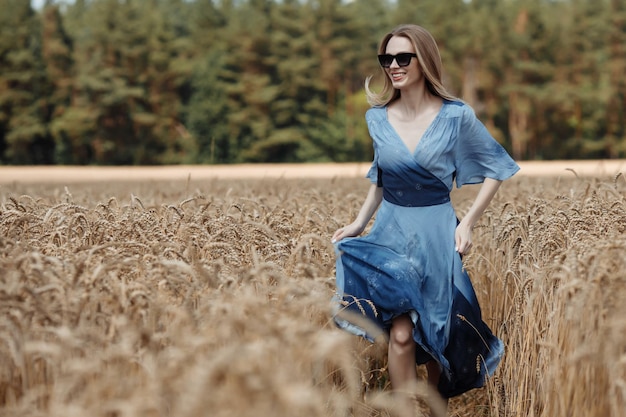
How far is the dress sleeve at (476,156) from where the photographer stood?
13.0 feet

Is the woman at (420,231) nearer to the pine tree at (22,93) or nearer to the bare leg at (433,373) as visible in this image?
the bare leg at (433,373)

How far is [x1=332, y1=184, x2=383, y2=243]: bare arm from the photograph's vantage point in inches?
156

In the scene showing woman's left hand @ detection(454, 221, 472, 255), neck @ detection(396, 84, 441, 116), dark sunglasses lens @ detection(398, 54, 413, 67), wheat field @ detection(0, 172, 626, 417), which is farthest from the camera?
neck @ detection(396, 84, 441, 116)

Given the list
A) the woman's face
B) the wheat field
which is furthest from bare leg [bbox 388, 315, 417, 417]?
the woman's face

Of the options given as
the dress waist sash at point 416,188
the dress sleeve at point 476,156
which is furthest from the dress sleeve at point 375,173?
the dress sleeve at point 476,156

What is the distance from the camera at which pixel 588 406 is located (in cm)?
307

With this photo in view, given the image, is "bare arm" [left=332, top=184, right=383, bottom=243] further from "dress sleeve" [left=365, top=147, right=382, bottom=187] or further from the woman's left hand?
the woman's left hand

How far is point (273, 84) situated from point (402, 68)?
4652 cm

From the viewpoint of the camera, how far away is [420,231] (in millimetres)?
3803

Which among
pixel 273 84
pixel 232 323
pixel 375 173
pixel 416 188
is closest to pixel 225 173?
pixel 375 173

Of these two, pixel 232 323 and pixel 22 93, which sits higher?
A: pixel 232 323

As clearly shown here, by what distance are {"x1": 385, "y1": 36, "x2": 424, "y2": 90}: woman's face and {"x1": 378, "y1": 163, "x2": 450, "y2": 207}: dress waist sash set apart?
0.46 meters

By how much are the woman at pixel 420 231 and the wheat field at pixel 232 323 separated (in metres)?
0.25

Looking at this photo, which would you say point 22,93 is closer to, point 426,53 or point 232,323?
point 426,53
